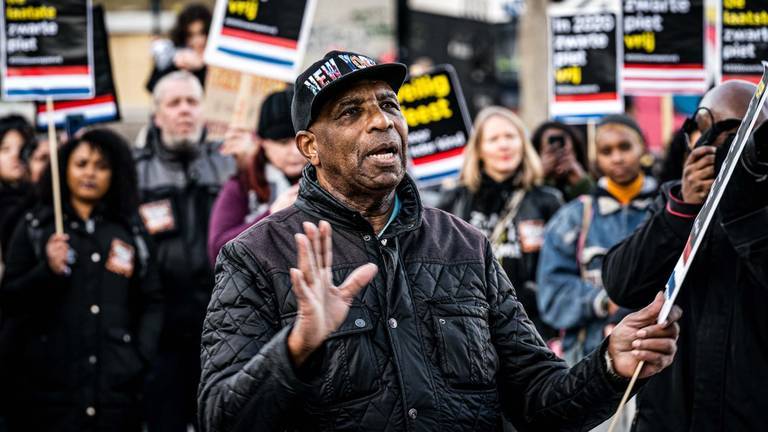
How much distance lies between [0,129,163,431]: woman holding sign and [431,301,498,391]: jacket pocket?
12.7 ft

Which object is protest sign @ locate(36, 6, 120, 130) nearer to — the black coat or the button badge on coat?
the button badge on coat

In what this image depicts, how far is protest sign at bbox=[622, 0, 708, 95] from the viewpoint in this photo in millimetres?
8641

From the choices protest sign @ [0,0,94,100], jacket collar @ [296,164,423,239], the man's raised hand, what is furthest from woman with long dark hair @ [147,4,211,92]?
the man's raised hand

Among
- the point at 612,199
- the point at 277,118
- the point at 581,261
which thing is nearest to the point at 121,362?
the point at 277,118

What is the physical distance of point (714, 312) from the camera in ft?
14.9

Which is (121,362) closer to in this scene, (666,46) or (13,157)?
(13,157)

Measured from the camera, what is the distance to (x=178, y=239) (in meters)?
Result: 7.91

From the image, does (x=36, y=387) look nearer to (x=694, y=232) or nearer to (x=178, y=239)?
(x=178, y=239)

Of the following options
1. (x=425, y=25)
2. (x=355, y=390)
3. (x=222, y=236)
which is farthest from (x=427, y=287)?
(x=425, y=25)

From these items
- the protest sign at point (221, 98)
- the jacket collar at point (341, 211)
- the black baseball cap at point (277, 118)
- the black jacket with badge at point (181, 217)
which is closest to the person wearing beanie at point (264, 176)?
the black baseball cap at point (277, 118)

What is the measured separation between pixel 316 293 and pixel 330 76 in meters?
0.70

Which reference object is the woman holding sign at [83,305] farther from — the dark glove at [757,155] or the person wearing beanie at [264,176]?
the dark glove at [757,155]

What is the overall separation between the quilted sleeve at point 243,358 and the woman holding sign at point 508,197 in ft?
14.3

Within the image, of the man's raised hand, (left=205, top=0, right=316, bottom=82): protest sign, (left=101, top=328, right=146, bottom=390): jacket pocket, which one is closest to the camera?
the man's raised hand
